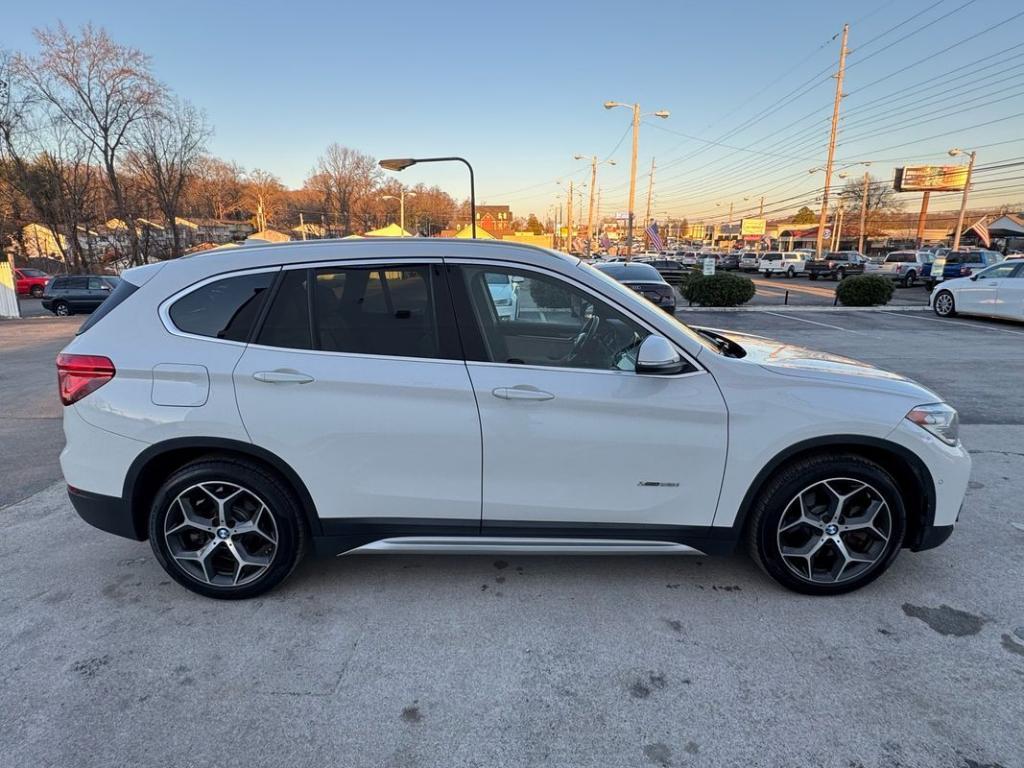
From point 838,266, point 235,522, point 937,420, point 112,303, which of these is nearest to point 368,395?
point 235,522

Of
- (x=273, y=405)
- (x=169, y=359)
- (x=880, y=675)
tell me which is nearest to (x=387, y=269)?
(x=273, y=405)

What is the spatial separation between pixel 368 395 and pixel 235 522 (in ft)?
3.38

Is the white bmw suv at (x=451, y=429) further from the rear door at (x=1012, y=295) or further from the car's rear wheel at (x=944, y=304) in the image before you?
the car's rear wheel at (x=944, y=304)

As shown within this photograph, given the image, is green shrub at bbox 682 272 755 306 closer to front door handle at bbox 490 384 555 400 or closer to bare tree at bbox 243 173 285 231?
front door handle at bbox 490 384 555 400

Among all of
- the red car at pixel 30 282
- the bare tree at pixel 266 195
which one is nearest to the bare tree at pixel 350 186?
the bare tree at pixel 266 195

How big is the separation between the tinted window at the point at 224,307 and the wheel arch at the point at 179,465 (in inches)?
21.0

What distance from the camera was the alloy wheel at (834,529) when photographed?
279cm

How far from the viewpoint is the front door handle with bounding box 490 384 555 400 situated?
2572mm

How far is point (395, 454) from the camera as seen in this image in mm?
2646

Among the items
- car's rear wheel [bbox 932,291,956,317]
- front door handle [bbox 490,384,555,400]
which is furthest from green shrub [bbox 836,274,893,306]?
front door handle [bbox 490,384,555,400]

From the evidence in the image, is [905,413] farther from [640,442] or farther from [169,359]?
[169,359]

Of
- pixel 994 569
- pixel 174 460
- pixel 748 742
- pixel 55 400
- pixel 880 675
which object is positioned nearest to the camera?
pixel 748 742

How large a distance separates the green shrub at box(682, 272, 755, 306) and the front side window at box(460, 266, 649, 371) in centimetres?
1651

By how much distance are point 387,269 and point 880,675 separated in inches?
113
